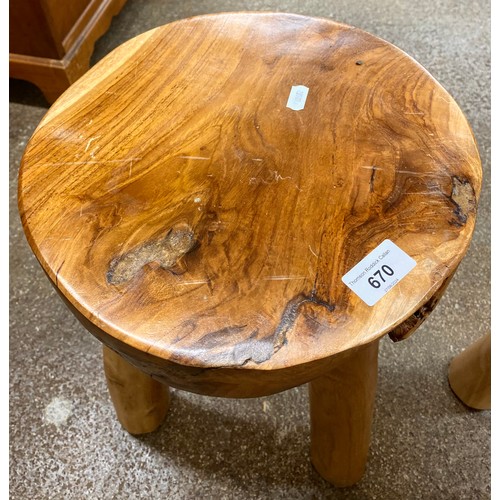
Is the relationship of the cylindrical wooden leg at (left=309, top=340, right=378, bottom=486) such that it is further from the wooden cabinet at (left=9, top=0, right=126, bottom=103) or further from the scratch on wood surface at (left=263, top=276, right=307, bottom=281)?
the wooden cabinet at (left=9, top=0, right=126, bottom=103)

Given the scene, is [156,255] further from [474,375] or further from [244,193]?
[474,375]

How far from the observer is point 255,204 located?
0.73 metres

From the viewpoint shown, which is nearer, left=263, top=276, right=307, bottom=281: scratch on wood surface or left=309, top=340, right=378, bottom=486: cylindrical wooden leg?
left=263, top=276, right=307, bottom=281: scratch on wood surface

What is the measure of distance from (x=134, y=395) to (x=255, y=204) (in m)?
0.46

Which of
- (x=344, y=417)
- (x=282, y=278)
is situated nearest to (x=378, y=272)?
(x=282, y=278)

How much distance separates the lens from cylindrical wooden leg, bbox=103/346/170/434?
0.95 m

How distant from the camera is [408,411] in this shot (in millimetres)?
1140

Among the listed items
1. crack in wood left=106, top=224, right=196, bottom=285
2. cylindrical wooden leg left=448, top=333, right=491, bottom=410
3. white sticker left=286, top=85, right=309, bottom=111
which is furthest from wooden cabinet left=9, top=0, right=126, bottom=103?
cylindrical wooden leg left=448, top=333, right=491, bottom=410

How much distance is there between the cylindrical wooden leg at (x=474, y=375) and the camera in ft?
3.53

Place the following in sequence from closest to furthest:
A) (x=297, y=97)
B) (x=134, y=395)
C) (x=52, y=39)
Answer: (x=297, y=97) < (x=134, y=395) < (x=52, y=39)

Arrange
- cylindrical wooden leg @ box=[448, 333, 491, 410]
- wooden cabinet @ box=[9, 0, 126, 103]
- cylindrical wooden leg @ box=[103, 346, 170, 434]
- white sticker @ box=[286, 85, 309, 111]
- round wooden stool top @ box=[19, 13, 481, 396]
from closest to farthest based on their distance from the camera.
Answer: round wooden stool top @ box=[19, 13, 481, 396] < white sticker @ box=[286, 85, 309, 111] < cylindrical wooden leg @ box=[103, 346, 170, 434] < cylindrical wooden leg @ box=[448, 333, 491, 410] < wooden cabinet @ box=[9, 0, 126, 103]

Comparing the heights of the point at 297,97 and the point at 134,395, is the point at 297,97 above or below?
above

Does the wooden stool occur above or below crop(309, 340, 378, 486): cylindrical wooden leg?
above

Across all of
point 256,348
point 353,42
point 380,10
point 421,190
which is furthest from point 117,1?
point 256,348
